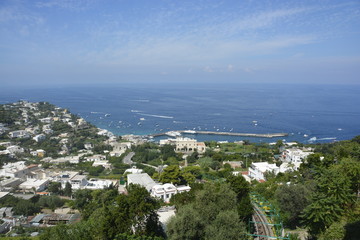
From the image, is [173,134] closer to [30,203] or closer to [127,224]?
[30,203]

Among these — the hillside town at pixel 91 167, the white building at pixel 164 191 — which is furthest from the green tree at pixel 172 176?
the white building at pixel 164 191

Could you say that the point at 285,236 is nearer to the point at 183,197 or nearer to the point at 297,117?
the point at 183,197

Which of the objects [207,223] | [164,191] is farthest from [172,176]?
[207,223]

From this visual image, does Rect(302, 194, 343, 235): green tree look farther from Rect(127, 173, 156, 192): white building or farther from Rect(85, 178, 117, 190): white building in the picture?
Rect(85, 178, 117, 190): white building

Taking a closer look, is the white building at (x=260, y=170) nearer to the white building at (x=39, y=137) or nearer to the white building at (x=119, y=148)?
the white building at (x=119, y=148)

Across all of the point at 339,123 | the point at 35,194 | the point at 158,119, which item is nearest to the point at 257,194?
the point at 35,194

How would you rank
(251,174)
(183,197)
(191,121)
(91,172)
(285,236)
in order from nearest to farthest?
(285,236) → (183,197) → (251,174) → (91,172) → (191,121)

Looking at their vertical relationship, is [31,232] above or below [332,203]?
below

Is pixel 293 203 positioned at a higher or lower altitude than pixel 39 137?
higher
